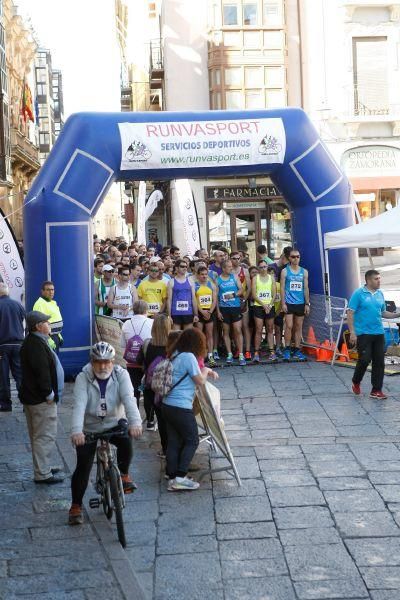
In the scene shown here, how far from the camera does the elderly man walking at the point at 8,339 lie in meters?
11.3

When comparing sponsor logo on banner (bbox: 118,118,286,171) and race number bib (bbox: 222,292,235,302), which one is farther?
race number bib (bbox: 222,292,235,302)

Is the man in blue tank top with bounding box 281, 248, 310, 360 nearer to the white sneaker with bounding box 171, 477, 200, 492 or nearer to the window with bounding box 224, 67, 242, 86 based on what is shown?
the white sneaker with bounding box 171, 477, 200, 492

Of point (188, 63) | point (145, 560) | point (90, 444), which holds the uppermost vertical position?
point (188, 63)

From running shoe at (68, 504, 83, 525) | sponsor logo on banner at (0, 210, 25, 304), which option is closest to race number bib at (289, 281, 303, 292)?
sponsor logo on banner at (0, 210, 25, 304)

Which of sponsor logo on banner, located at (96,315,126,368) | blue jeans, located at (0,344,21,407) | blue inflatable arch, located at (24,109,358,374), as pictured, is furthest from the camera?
blue inflatable arch, located at (24,109,358,374)

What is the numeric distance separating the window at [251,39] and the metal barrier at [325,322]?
1845 cm

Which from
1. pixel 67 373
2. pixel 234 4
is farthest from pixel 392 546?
pixel 234 4

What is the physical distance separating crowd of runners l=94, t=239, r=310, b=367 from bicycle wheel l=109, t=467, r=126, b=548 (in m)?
7.16

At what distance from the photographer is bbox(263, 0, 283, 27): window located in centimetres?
3086

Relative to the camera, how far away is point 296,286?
561 inches

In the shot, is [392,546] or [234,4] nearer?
[392,546]

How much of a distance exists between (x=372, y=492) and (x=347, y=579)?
1875mm

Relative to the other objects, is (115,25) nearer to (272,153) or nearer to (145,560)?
(272,153)

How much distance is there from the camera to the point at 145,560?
6.18 metres
